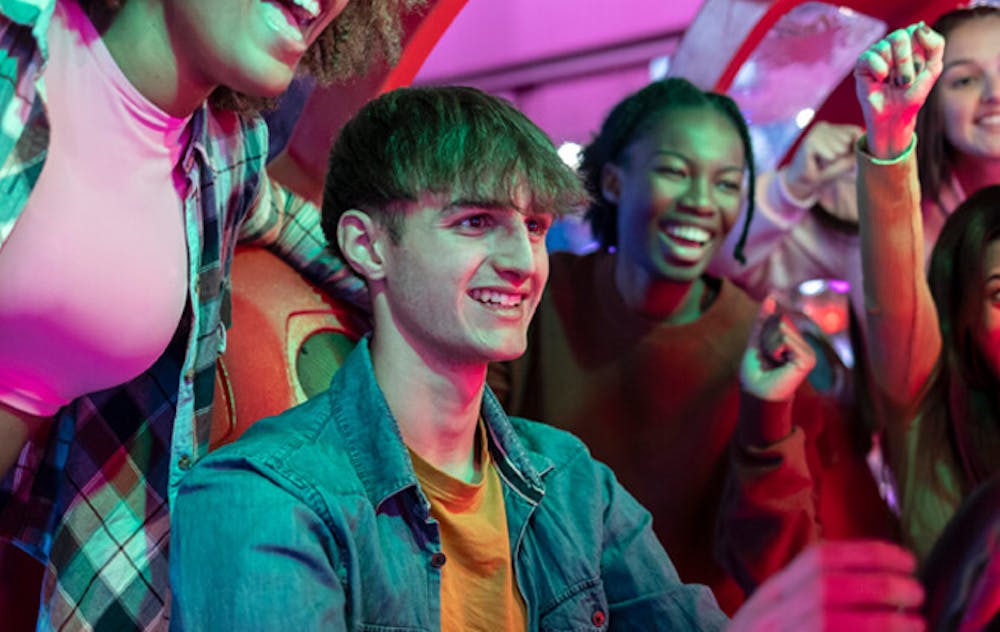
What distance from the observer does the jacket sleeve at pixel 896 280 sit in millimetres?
1585

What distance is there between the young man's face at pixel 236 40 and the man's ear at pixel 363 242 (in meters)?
0.15

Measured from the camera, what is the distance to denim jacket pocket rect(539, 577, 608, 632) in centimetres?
111

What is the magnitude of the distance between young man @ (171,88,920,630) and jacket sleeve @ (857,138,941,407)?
1.96 feet

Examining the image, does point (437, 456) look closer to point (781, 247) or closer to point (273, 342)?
point (273, 342)

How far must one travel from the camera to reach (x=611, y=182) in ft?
6.07

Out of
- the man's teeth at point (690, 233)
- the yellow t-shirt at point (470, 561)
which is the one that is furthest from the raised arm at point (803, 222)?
the yellow t-shirt at point (470, 561)

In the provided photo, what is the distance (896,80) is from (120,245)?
3.19ft

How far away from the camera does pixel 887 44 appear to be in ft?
4.86

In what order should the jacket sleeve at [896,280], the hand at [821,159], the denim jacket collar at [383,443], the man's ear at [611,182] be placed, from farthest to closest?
the hand at [821,159], the man's ear at [611,182], the jacket sleeve at [896,280], the denim jacket collar at [383,443]

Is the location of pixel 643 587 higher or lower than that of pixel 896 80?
lower

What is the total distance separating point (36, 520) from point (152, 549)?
130 mm

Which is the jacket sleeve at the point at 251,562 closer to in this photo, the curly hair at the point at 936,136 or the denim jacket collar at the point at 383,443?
the denim jacket collar at the point at 383,443

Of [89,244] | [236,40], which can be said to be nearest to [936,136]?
[236,40]

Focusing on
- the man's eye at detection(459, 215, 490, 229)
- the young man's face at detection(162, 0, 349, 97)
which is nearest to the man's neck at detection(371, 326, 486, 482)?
the man's eye at detection(459, 215, 490, 229)
